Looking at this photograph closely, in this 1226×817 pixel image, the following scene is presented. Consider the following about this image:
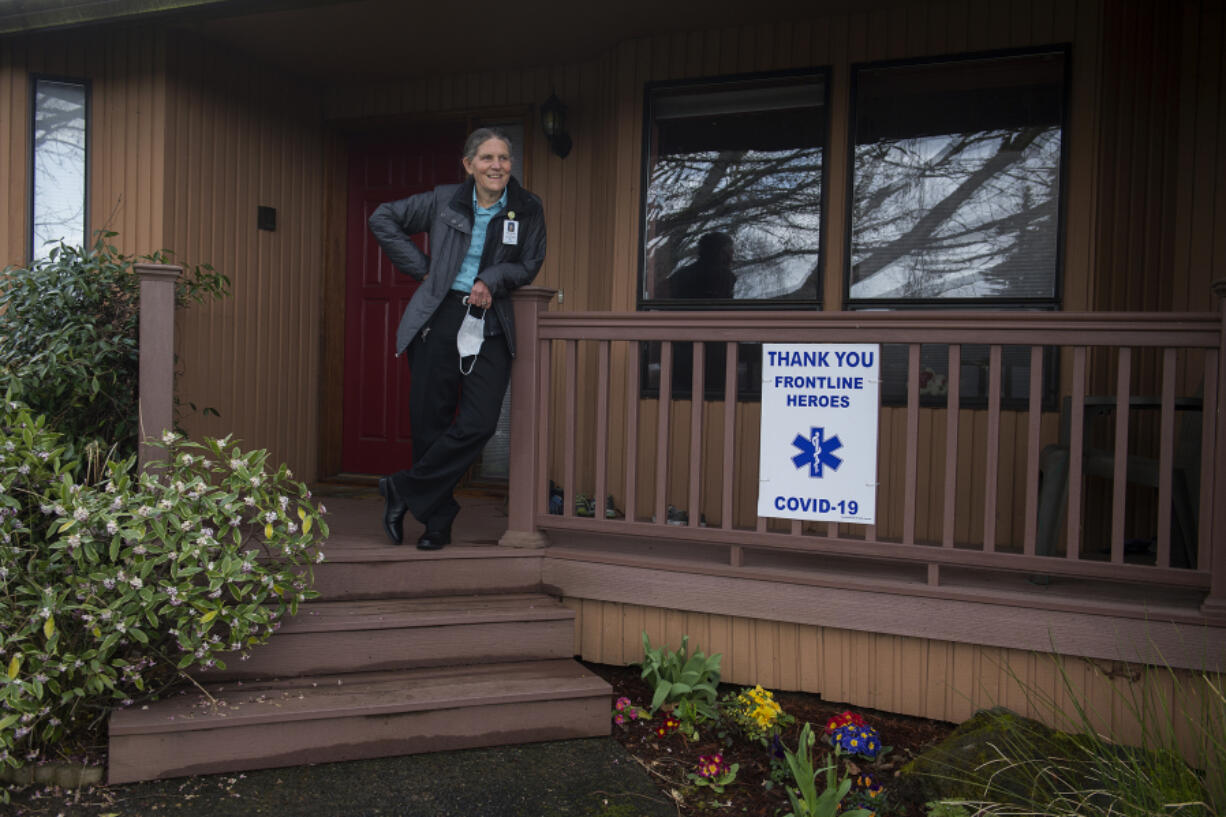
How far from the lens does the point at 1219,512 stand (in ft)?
9.57

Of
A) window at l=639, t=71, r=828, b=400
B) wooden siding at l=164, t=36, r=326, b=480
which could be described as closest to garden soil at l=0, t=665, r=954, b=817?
window at l=639, t=71, r=828, b=400

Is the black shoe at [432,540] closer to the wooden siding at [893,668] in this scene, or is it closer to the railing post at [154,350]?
the wooden siding at [893,668]

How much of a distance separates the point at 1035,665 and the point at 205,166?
4.64 meters

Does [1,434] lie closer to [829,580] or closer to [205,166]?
[205,166]

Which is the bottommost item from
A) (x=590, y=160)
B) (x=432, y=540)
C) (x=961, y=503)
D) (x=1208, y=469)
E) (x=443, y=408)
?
(x=432, y=540)

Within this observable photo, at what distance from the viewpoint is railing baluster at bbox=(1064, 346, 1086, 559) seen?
3078mm

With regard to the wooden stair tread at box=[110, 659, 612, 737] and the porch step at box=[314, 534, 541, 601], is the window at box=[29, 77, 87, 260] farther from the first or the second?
the wooden stair tread at box=[110, 659, 612, 737]

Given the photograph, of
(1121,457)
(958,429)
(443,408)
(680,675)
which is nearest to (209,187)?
(443,408)

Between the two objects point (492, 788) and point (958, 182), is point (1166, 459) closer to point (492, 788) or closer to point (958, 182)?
point (958, 182)

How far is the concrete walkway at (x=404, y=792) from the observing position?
2.66m

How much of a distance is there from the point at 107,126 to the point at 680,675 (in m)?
4.06

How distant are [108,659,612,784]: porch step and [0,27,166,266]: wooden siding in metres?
2.78

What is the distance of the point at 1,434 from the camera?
10.3ft

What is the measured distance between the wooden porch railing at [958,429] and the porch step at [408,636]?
1.32 feet
